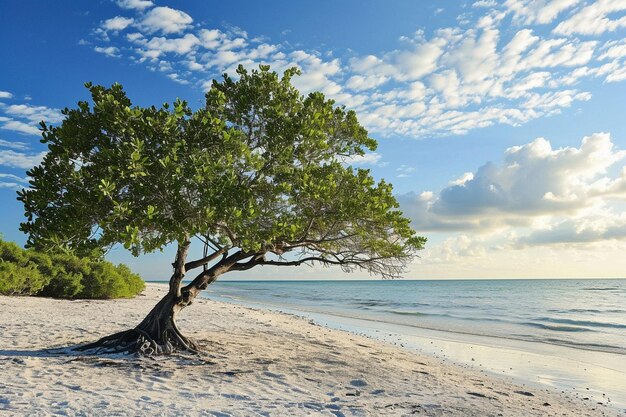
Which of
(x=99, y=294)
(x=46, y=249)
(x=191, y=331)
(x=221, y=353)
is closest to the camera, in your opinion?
(x=46, y=249)

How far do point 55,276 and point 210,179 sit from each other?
23.9 m

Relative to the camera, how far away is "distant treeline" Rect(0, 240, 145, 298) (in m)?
25.8

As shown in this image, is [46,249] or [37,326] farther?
[37,326]

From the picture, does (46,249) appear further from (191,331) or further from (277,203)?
(191,331)

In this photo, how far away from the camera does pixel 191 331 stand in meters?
16.8

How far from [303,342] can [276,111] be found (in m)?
8.08

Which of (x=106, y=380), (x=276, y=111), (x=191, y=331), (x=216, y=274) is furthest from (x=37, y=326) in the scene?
(x=276, y=111)

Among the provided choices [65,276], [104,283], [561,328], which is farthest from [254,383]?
[561,328]

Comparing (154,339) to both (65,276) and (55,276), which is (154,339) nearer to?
(65,276)

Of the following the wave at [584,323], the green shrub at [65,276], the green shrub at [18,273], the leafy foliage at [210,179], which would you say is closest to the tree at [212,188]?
the leafy foliage at [210,179]

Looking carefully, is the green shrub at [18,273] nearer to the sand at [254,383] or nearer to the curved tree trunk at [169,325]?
the sand at [254,383]

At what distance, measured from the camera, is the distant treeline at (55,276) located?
25.8 meters

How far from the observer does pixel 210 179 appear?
9383mm

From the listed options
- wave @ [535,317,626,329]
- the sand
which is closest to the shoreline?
the sand
